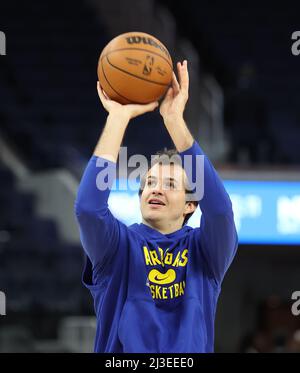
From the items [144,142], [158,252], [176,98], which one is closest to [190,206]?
[158,252]

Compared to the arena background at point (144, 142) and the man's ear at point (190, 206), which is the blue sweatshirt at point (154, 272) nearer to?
the man's ear at point (190, 206)

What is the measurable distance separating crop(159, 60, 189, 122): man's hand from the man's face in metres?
0.22

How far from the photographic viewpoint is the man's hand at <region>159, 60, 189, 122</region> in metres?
2.75

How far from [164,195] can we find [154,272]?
0.29 m

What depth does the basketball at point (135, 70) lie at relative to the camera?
284 cm

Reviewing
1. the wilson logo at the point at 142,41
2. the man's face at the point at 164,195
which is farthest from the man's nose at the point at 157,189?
the wilson logo at the point at 142,41

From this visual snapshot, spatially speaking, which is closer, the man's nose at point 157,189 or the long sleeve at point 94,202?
the long sleeve at point 94,202

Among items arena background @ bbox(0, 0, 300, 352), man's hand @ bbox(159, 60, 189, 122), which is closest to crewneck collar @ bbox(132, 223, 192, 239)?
man's hand @ bbox(159, 60, 189, 122)

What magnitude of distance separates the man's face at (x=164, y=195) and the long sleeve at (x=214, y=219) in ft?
0.24

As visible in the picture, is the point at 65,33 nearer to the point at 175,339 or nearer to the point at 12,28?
the point at 12,28

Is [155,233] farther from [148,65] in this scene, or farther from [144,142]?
[144,142]

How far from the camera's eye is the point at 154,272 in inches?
107
